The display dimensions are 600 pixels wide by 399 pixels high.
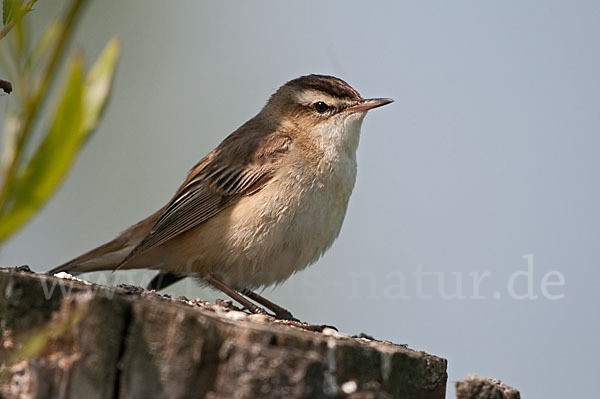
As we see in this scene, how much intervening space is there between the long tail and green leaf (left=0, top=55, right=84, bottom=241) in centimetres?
439

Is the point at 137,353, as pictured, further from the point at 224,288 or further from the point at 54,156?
the point at 224,288

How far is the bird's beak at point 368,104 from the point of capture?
5250 millimetres

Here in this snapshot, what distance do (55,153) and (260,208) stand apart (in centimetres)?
371

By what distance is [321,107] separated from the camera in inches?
218

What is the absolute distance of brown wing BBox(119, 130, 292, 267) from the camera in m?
4.97

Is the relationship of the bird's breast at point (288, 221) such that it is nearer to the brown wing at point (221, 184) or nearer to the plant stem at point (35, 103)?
the brown wing at point (221, 184)

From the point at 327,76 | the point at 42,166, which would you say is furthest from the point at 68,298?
the point at 327,76

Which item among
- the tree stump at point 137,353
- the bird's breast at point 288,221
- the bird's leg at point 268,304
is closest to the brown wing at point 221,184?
the bird's breast at point 288,221

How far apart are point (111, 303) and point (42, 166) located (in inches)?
38.0

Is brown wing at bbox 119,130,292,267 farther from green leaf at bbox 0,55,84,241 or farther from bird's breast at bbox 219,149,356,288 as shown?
green leaf at bbox 0,55,84,241

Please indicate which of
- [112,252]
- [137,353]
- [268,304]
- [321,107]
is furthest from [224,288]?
[137,353]

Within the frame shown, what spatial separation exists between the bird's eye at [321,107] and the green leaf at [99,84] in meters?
4.38

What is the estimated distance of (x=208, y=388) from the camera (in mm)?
1959

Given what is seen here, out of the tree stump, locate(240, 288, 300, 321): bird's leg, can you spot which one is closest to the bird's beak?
locate(240, 288, 300, 321): bird's leg
